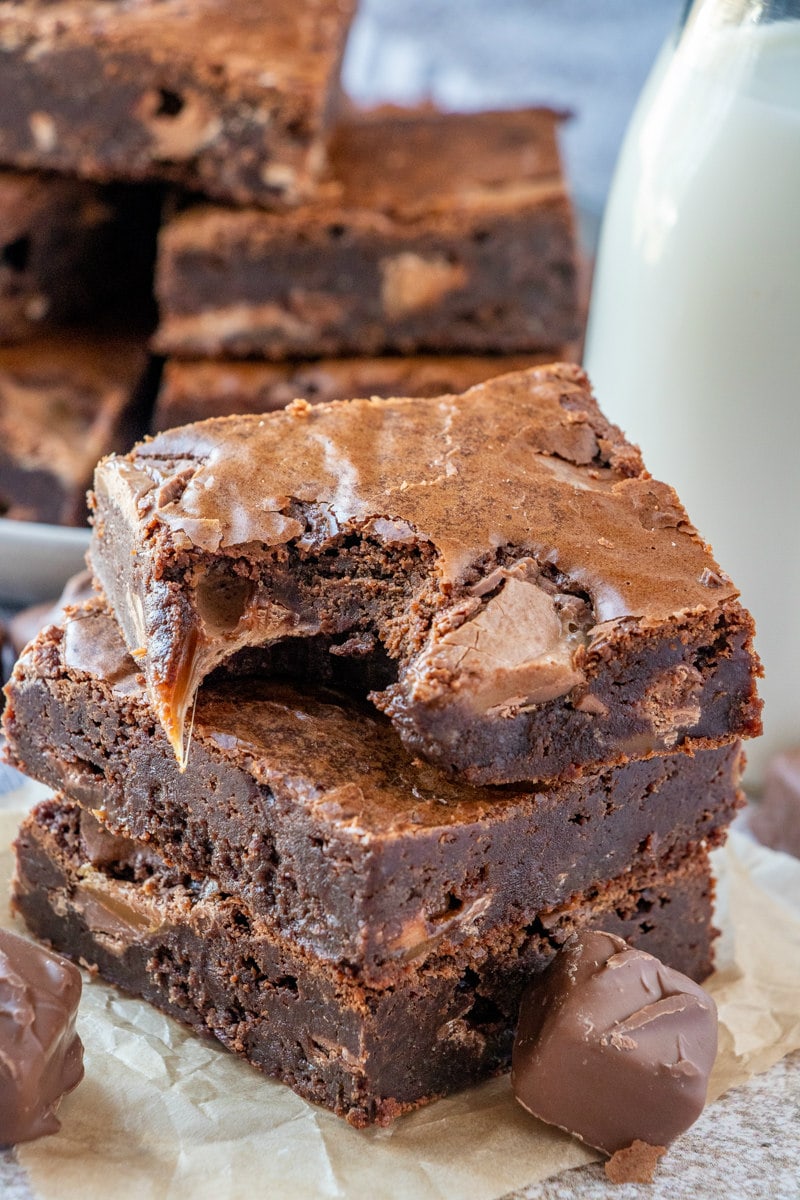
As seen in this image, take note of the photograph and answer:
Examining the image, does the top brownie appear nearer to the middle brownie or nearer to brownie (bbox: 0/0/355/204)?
the middle brownie

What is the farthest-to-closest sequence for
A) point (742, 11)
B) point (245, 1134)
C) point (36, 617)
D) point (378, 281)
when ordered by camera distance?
1. point (378, 281)
2. point (36, 617)
3. point (742, 11)
4. point (245, 1134)

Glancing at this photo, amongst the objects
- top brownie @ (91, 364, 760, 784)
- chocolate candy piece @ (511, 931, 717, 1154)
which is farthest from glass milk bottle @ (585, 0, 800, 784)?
chocolate candy piece @ (511, 931, 717, 1154)

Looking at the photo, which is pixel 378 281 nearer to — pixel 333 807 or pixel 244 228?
pixel 244 228

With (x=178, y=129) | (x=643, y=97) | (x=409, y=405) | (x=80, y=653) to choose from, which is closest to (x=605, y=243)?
(x=643, y=97)

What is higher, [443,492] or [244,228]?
[443,492]

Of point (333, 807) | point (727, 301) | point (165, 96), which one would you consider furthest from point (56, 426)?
point (333, 807)

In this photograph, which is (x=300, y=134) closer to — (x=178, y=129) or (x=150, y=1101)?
(x=178, y=129)

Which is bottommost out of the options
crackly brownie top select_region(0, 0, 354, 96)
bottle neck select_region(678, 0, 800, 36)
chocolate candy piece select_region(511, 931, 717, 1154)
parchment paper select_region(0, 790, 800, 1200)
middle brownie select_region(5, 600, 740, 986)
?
parchment paper select_region(0, 790, 800, 1200)
